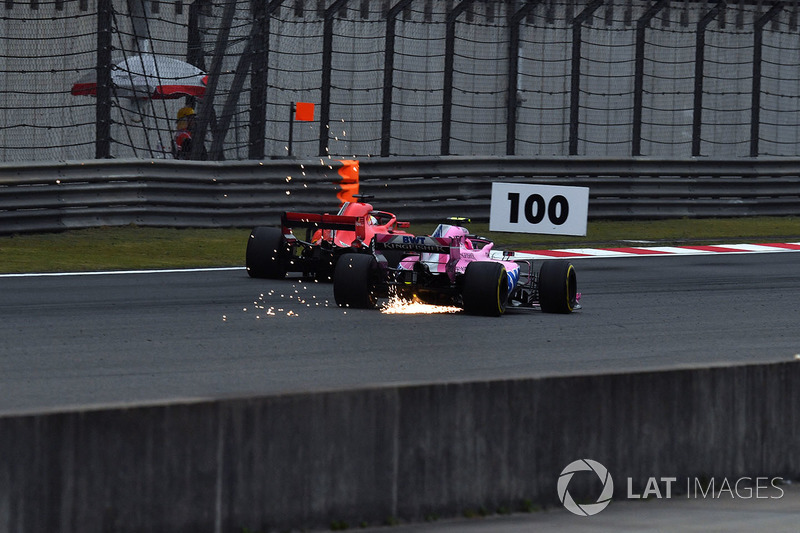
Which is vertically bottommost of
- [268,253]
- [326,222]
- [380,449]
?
[380,449]

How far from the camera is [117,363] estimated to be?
26.5 feet

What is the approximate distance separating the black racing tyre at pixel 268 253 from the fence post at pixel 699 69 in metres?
9.42

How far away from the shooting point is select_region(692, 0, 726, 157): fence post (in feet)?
66.8

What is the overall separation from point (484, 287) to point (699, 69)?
10.9 meters

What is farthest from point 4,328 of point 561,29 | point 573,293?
point 561,29

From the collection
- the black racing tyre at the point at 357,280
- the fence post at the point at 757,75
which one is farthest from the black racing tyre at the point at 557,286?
the fence post at the point at 757,75

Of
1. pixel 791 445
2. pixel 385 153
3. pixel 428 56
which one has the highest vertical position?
pixel 428 56

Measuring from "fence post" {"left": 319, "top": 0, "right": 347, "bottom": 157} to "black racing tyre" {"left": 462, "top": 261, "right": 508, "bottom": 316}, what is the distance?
7570mm

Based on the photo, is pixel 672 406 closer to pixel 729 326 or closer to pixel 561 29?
pixel 729 326

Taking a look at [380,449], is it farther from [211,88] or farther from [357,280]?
[211,88]

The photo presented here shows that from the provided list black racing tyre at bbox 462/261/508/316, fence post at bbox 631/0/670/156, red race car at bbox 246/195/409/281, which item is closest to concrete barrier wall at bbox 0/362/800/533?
black racing tyre at bbox 462/261/508/316

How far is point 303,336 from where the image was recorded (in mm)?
9508

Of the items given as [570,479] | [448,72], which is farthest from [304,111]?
[570,479]

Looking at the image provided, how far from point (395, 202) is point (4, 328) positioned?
8.93m
